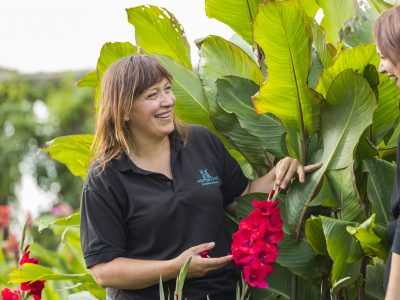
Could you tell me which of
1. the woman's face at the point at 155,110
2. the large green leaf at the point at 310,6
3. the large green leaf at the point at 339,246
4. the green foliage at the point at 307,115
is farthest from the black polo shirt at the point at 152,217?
the large green leaf at the point at 310,6

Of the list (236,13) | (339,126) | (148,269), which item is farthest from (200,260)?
(236,13)

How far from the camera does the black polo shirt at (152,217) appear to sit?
293 cm

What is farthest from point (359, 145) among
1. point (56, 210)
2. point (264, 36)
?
point (56, 210)

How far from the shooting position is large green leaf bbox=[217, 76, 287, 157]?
128 inches

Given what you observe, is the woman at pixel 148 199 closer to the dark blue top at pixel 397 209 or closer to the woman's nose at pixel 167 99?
A: the woman's nose at pixel 167 99

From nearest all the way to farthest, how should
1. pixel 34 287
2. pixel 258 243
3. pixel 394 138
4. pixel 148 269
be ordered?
pixel 258 243 < pixel 148 269 < pixel 394 138 < pixel 34 287

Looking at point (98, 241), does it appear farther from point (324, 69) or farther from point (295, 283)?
point (324, 69)

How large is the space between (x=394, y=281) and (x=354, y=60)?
806 mm

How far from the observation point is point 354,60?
9.89ft

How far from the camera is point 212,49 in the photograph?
11.1 feet

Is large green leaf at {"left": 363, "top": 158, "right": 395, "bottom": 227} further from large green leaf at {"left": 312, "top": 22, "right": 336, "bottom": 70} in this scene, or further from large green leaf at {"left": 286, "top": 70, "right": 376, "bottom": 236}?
large green leaf at {"left": 312, "top": 22, "right": 336, "bottom": 70}

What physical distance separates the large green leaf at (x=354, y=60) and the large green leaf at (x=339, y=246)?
0.50m

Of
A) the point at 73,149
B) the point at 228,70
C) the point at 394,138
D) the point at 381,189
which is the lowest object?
the point at 381,189

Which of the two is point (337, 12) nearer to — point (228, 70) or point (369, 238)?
point (228, 70)
